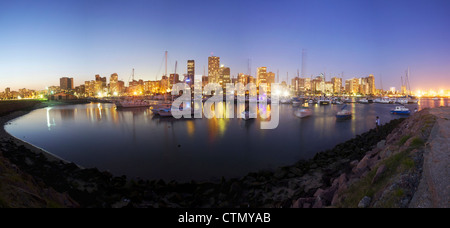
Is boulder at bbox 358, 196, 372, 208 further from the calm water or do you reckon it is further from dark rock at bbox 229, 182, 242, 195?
the calm water

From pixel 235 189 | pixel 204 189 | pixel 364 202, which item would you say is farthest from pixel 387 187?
pixel 204 189

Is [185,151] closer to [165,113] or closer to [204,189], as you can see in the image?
[204,189]

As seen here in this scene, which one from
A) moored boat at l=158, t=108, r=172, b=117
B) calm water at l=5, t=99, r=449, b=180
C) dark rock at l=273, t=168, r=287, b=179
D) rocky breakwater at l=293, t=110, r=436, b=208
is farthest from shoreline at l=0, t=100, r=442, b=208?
moored boat at l=158, t=108, r=172, b=117

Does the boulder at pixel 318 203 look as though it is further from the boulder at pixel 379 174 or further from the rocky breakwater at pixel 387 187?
the boulder at pixel 379 174

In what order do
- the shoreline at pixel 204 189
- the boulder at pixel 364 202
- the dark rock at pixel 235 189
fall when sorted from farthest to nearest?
the dark rock at pixel 235 189 < the shoreline at pixel 204 189 < the boulder at pixel 364 202

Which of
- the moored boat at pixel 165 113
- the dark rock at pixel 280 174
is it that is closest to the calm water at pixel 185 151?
the dark rock at pixel 280 174

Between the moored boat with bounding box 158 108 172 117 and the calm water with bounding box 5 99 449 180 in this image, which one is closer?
the calm water with bounding box 5 99 449 180

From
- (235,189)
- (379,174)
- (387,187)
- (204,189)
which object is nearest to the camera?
(387,187)

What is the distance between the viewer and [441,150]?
6.02 meters

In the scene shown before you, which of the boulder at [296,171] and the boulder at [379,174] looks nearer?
the boulder at [379,174]

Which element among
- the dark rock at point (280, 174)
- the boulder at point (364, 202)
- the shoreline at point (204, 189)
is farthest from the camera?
the dark rock at point (280, 174)

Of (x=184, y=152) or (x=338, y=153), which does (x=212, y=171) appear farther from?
(x=338, y=153)

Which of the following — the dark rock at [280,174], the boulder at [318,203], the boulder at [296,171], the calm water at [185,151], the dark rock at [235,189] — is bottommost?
the calm water at [185,151]
